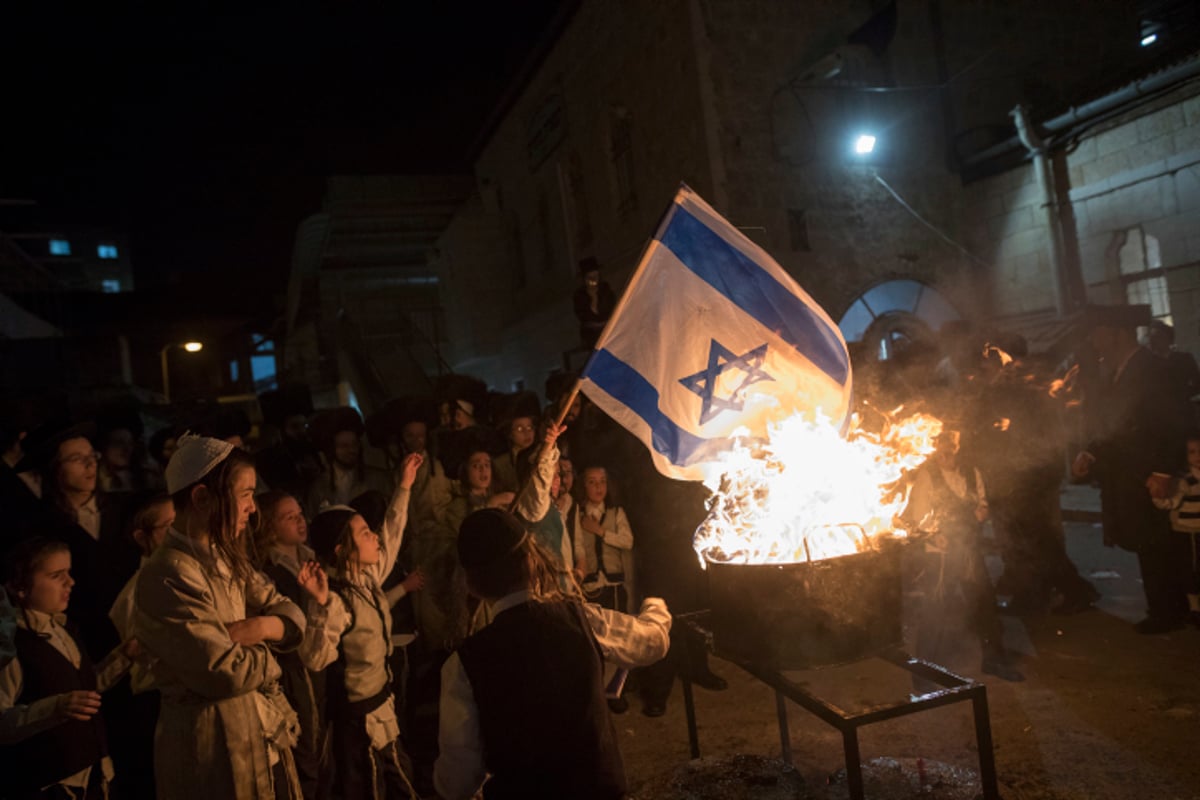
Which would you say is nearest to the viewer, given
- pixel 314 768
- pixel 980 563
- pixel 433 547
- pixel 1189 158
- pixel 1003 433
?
pixel 314 768

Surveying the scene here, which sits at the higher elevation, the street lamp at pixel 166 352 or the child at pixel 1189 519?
the street lamp at pixel 166 352

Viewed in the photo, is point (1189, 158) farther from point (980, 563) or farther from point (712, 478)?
point (712, 478)

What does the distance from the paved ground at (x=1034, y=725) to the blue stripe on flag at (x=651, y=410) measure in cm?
202

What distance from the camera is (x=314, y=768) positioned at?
416 centimetres

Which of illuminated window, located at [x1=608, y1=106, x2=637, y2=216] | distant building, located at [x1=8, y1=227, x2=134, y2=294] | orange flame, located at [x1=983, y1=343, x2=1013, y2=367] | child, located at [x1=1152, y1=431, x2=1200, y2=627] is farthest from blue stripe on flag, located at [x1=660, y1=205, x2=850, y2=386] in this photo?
distant building, located at [x1=8, y1=227, x2=134, y2=294]

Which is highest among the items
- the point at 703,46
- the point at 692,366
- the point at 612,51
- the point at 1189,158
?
the point at 612,51

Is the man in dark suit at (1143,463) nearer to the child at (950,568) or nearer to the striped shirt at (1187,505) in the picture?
the striped shirt at (1187,505)

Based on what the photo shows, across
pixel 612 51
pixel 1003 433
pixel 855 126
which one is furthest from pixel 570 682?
pixel 612 51

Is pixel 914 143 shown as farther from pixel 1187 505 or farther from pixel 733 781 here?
pixel 733 781

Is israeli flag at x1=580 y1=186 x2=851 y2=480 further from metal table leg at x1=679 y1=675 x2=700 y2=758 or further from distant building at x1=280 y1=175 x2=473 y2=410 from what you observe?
→ distant building at x1=280 y1=175 x2=473 y2=410

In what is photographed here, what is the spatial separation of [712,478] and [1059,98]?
13077 mm

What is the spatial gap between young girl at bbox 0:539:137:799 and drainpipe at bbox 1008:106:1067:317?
12964mm

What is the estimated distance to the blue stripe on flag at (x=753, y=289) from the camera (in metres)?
4.12

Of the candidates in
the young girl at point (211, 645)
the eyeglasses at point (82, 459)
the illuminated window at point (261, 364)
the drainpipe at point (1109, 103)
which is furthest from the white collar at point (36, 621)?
the illuminated window at point (261, 364)
